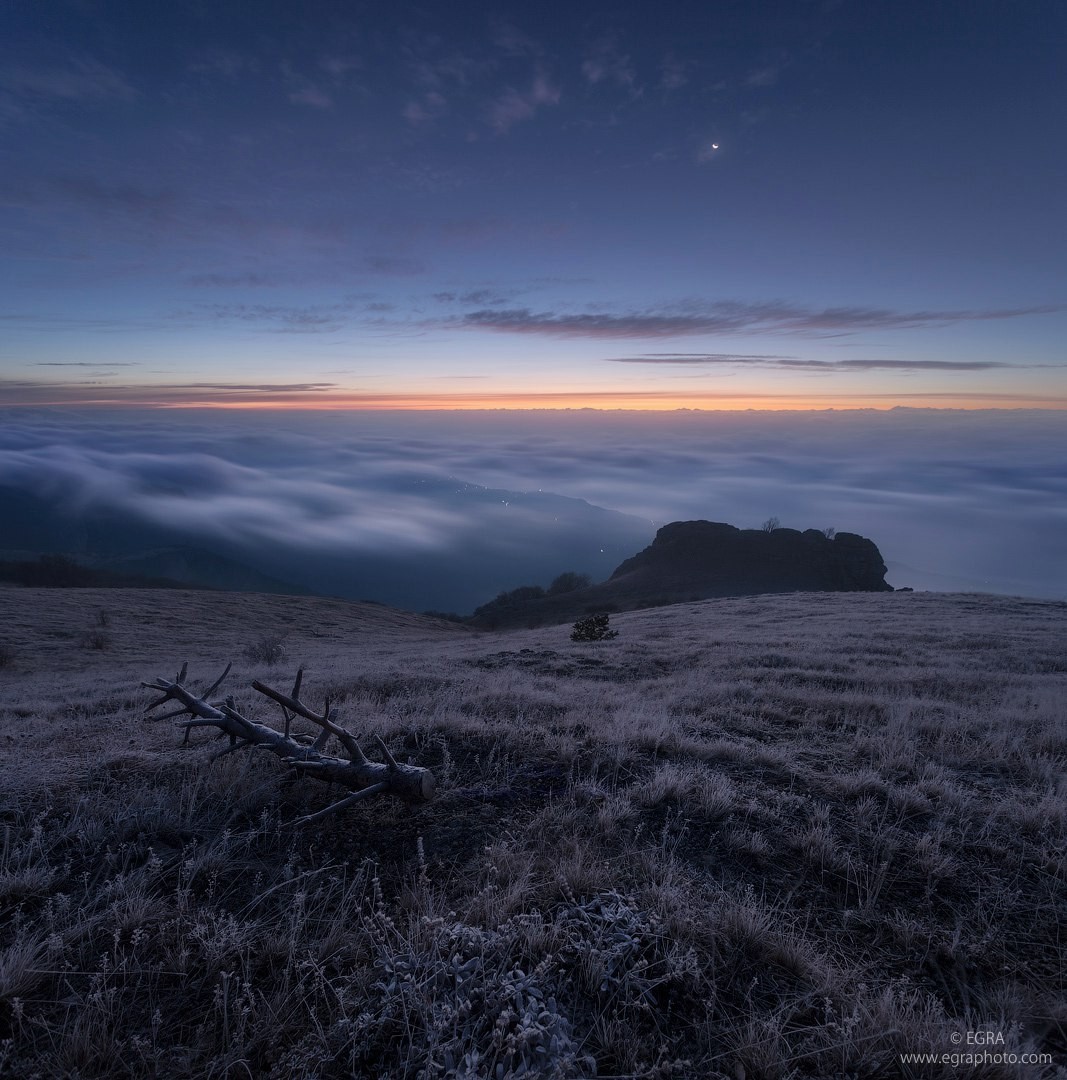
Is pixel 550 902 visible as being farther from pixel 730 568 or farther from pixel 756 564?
pixel 756 564

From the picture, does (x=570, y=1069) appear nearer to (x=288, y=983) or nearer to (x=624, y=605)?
(x=288, y=983)

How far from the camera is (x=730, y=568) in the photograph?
84.1 m

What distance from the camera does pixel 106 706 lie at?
334 inches

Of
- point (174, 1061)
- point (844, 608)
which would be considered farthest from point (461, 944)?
point (844, 608)

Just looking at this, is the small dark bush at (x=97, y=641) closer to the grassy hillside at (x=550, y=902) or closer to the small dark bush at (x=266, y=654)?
the small dark bush at (x=266, y=654)

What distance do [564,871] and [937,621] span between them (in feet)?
68.7

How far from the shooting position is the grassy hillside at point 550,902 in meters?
2.27

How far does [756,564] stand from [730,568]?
3.82 meters

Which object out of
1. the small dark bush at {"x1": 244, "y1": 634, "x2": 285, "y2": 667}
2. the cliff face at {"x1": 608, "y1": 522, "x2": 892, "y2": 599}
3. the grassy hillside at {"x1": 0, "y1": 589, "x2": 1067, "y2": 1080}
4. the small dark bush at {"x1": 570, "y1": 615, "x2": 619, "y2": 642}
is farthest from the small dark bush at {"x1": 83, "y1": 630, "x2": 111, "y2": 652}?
the cliff face at {"x1": 608, "y1": 522, "x2": 892, "y2": 599}

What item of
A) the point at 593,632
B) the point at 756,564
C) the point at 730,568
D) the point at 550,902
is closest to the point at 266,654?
the point at 593,632

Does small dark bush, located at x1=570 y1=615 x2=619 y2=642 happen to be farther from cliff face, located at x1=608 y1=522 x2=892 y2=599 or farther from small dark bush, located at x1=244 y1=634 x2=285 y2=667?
cliff face, located at x1=608 y1=522 x2=892 y2=599

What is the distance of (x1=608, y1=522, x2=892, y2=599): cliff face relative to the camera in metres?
79.4

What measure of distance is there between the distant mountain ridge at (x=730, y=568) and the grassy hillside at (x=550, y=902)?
62.9 meters

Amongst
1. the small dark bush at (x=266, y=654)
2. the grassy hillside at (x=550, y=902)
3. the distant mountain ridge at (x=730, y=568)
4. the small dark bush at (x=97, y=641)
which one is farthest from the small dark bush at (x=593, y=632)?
the distant mountain ridge at (x=730, y=568)
